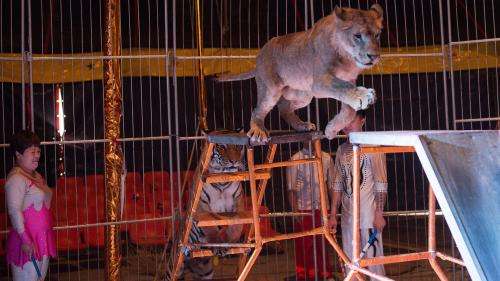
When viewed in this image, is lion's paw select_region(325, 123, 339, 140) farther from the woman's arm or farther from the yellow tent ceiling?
the yellow tent ceiling

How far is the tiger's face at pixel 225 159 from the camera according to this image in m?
3.47

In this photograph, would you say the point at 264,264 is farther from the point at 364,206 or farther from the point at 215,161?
the point at 215,161

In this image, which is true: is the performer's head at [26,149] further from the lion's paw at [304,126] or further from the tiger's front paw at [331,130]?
the tiger's front paw at [331,130]

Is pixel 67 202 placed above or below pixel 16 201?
below

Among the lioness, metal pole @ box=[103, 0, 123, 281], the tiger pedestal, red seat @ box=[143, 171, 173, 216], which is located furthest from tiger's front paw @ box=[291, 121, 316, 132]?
red seat @ box=[143, 171, 173, 216]

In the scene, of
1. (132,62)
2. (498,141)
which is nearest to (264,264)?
(132,62)

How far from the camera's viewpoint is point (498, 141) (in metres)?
1.68

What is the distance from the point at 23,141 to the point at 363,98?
196 cm

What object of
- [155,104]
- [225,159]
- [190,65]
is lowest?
[225,159]

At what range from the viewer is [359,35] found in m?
2.55

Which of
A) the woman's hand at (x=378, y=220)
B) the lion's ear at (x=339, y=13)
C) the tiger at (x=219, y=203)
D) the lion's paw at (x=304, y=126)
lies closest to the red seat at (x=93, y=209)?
the tiger at (x=219, y=203)

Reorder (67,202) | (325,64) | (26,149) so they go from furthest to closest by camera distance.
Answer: (67,202) → (26,149) → (325,64)

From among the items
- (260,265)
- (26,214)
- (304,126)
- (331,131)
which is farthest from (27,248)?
(260,265)

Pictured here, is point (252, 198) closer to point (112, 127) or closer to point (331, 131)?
point (331, 131)
